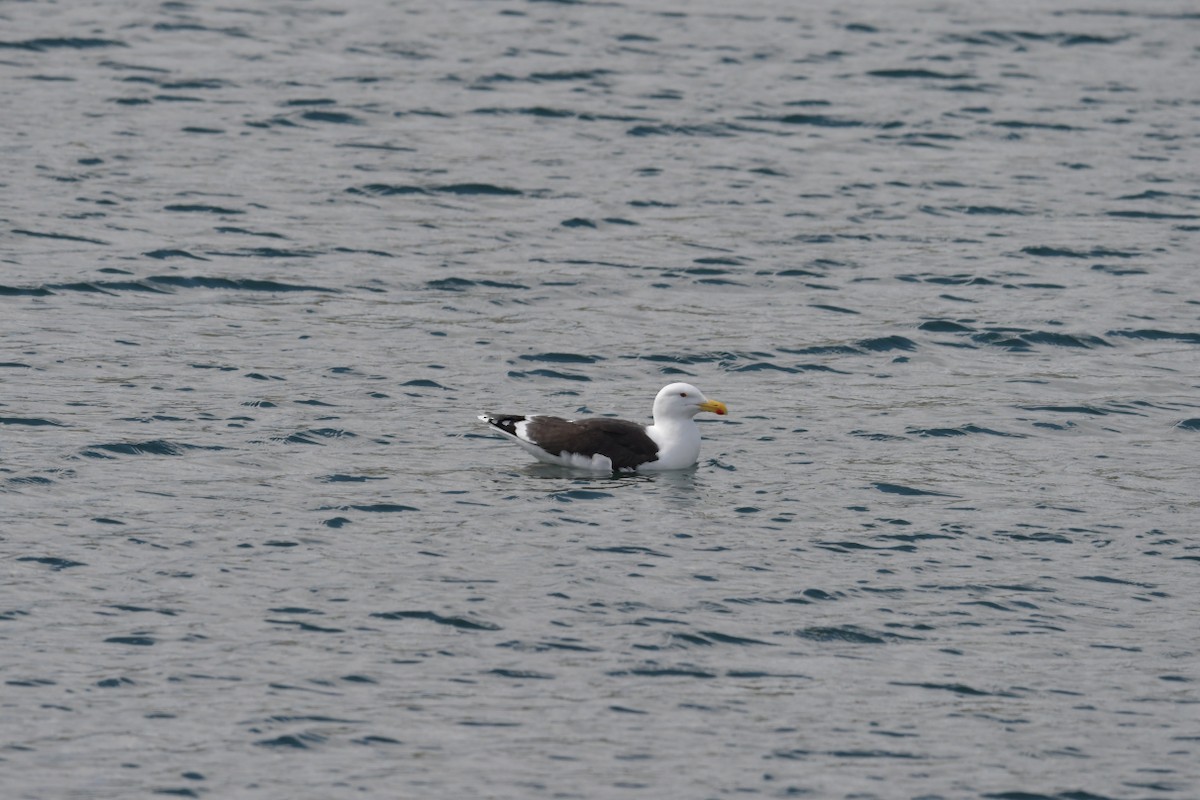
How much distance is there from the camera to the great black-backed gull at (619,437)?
20359 mm

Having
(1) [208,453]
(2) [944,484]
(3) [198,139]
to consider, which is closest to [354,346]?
(1) [208,453]

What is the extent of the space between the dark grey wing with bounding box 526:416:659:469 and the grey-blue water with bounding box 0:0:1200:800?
31 cm

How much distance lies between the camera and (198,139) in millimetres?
32938

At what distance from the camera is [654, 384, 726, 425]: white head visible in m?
20.8

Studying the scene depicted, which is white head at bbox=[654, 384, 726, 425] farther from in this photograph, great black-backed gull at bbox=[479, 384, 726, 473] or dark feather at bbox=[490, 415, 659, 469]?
dark feather at bbox=[490, 415, 659, 469]

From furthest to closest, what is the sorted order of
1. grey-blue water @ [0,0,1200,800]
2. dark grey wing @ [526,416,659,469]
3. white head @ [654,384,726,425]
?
white head @ [654,384,726,425]
dark grey wing @ [526,416,659,469]
grey-blue water @ [0,0,1200,800]

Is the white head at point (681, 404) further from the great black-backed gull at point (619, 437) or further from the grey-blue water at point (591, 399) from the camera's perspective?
the grey-blue water at point (591, 399)

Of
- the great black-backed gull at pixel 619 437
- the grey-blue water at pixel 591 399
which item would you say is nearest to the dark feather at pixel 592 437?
the great black-backed gull at pixel 619 437

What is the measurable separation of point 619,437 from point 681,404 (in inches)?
29.7

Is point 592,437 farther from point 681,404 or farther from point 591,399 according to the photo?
point 591,399

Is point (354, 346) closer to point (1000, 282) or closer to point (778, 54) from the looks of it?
point (1000, 282)

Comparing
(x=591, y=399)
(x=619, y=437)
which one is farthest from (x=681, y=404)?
(x=591, y=399)

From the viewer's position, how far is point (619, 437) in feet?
67.3

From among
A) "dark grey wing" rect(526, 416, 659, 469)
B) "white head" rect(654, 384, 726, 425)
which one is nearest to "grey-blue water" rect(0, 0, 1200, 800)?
"dark grey wing" rect(526, 416, 659, 469)
